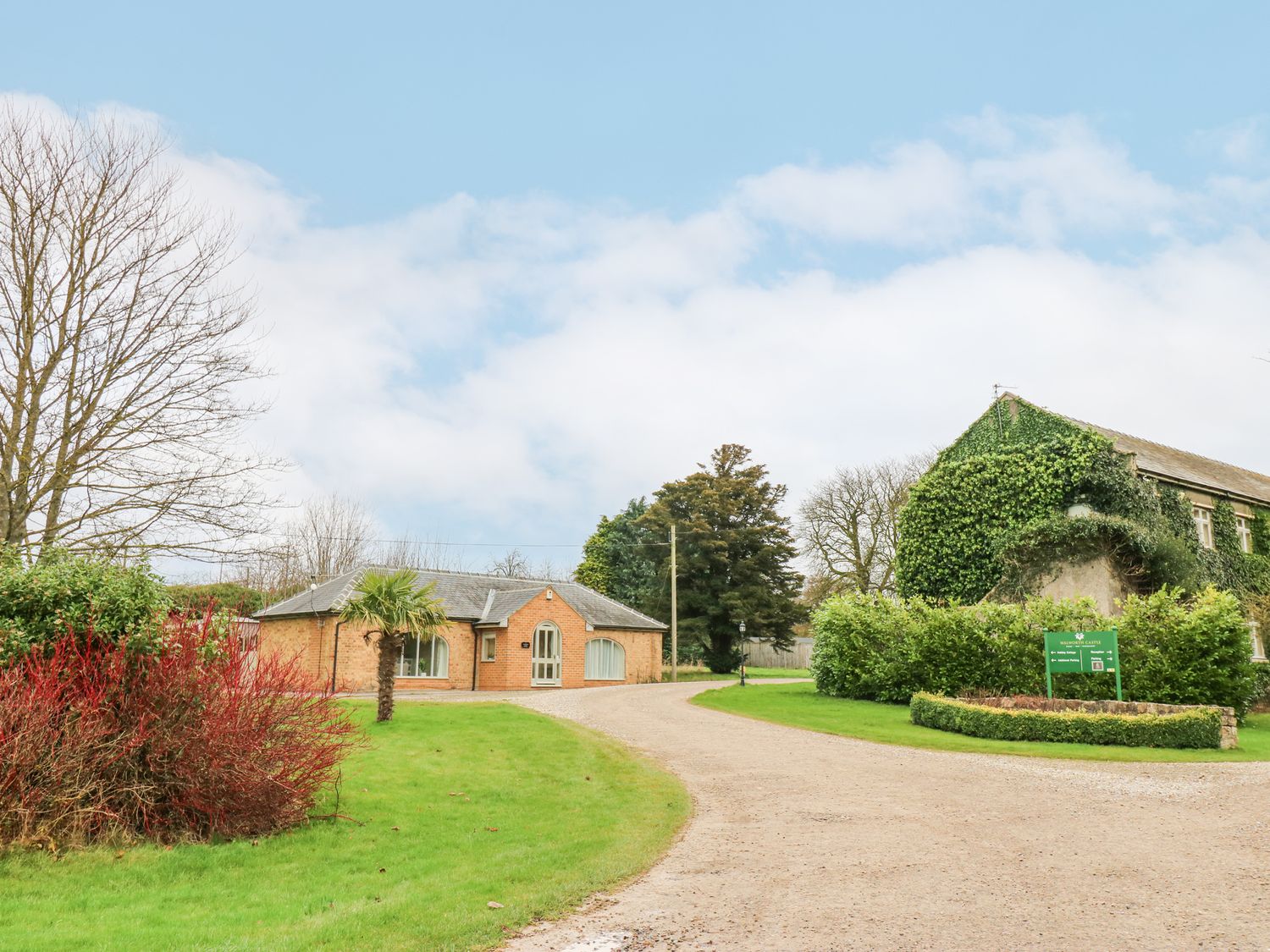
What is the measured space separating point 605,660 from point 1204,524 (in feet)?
70.0

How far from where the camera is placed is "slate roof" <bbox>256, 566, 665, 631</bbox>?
30953 mm

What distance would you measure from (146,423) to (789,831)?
11773mm

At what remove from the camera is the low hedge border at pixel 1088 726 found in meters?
16.6

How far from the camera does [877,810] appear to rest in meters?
10.6

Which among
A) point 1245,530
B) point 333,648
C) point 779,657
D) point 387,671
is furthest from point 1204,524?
point 779,657

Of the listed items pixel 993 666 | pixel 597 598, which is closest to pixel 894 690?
pixel 993 666

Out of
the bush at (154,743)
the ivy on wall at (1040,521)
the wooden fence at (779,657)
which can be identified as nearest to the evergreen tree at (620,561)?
the wooden fence at (779,657)

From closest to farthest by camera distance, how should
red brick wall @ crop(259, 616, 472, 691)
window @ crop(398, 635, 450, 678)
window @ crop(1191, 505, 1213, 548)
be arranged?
window @ crop(1191, 505, 1213, 548)
red brick wall @ crop(259, 616, 472, 691)
window @ crop(398, 635, 450, 678)

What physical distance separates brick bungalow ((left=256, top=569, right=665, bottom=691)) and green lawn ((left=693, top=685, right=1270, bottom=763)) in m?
7.67

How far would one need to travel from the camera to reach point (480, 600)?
35594 millimetres

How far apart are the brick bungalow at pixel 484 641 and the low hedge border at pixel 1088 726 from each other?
16567mm

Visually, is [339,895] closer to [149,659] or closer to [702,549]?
[149,659]

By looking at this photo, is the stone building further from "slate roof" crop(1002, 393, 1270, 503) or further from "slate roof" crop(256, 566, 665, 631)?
"slate roof" crop(256, 566, 665, 631)

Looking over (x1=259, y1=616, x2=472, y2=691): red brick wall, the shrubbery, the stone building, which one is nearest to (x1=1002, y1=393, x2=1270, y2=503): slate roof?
the stone building
